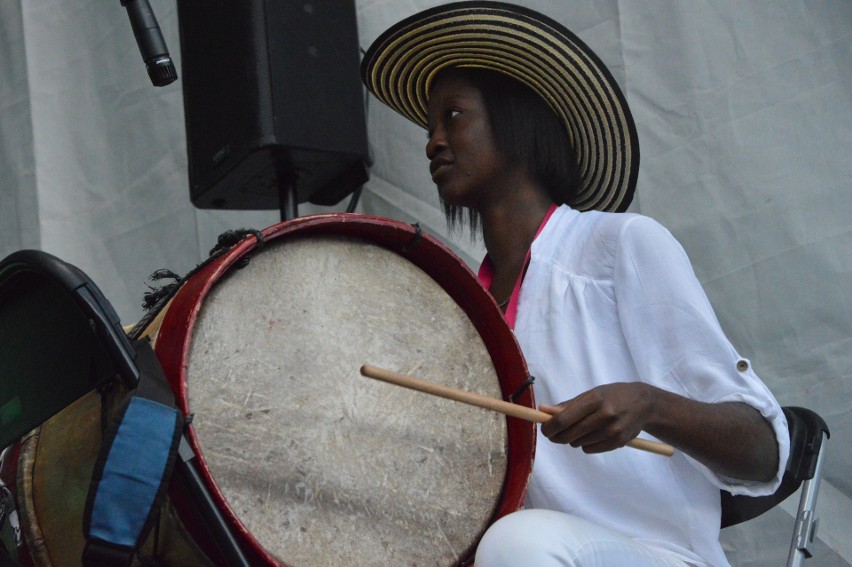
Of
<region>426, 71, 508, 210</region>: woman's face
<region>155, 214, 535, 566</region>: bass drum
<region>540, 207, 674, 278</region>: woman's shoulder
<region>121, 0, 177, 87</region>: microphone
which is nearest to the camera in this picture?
<region>155, 214, 535, 566</region>: bass drum

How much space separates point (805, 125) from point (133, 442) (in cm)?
147

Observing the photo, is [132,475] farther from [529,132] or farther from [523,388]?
[529,132]

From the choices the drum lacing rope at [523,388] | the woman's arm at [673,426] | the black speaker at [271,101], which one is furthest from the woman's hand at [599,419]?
the black speaker at [271,101]

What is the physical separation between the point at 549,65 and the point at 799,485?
0.79 metres

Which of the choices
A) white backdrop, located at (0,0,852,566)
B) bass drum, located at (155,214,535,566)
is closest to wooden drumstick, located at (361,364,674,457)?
bass drum, located at (155,214,535,566)

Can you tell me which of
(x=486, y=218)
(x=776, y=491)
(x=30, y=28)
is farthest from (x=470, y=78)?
(x=30, y=28)

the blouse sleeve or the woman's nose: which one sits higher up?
the woman's nose

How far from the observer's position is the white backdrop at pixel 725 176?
→ 1.92 m

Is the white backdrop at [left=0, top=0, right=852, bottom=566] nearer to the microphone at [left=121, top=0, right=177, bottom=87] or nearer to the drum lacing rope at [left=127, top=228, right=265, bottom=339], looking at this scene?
the microphone at [left=121, top=0, right=177, bottom=87]

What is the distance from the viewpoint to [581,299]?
1434 millimetres

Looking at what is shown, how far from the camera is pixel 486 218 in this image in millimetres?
1728

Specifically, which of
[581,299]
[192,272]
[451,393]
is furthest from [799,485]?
[192,272]

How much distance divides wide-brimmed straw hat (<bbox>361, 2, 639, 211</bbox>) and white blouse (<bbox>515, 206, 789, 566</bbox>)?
0.33 meters

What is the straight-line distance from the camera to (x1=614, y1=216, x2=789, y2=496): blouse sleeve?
49.5 inches
